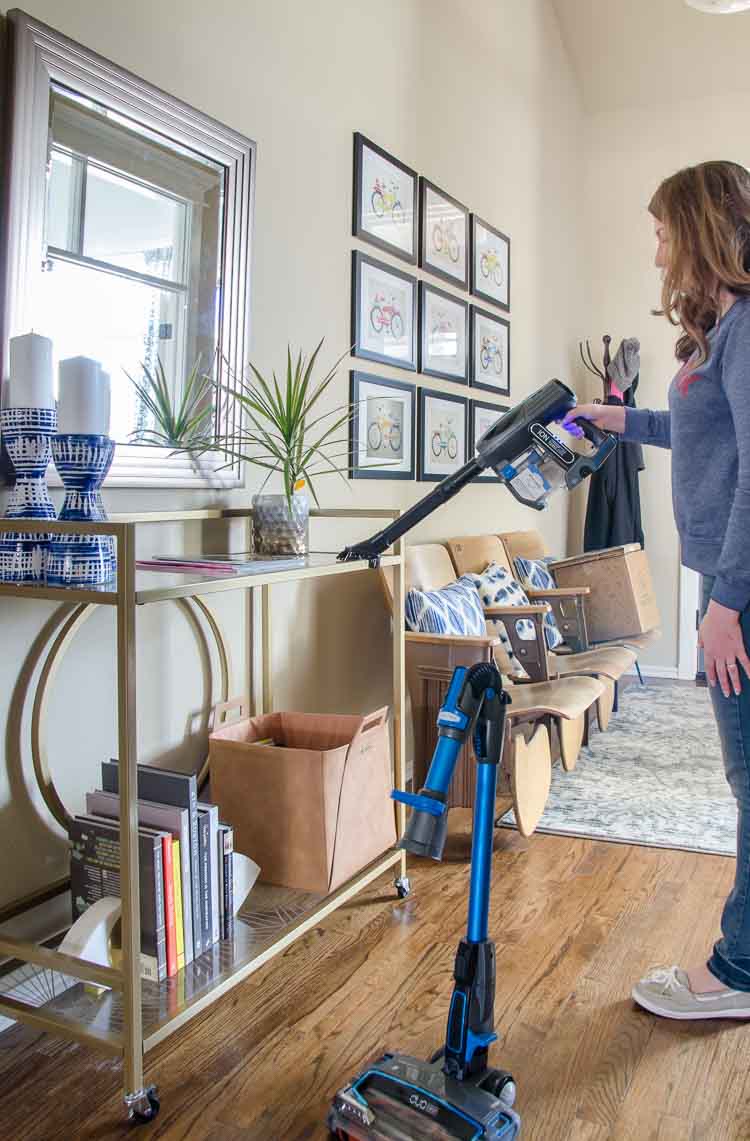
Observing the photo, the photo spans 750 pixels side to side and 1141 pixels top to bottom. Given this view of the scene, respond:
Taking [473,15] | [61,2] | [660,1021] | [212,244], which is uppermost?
[473,15]

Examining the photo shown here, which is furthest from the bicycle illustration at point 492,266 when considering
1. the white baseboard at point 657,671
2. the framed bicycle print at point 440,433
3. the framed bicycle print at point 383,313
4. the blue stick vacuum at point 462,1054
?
the blue stick vacuum at point 462,1054

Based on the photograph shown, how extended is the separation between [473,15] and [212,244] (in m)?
2.29

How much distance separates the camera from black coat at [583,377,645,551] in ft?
16.9

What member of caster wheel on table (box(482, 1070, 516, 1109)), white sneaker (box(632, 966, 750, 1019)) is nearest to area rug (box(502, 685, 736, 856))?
white sneaker (box(632, 966, 750, 1019))

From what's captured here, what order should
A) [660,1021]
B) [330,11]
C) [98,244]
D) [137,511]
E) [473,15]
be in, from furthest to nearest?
[473,15] → [330,11] → [137,511] → [98,244] → [660,1021]

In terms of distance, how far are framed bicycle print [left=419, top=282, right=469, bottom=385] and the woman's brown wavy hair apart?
1.76 m

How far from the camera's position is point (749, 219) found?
62.0 inches

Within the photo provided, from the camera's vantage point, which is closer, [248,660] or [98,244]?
[98,244]

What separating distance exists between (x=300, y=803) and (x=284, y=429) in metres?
0.80

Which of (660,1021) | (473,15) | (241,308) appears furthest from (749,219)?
(473,15)

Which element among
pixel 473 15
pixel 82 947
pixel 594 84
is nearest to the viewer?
pixel 82 947

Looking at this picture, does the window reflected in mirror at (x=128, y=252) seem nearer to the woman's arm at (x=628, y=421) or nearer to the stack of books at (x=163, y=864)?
the stack of books at (x=163, y=864)

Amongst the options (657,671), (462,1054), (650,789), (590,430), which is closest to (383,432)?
(590,430)

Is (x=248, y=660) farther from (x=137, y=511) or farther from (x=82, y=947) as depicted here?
(x=82, y=947)
